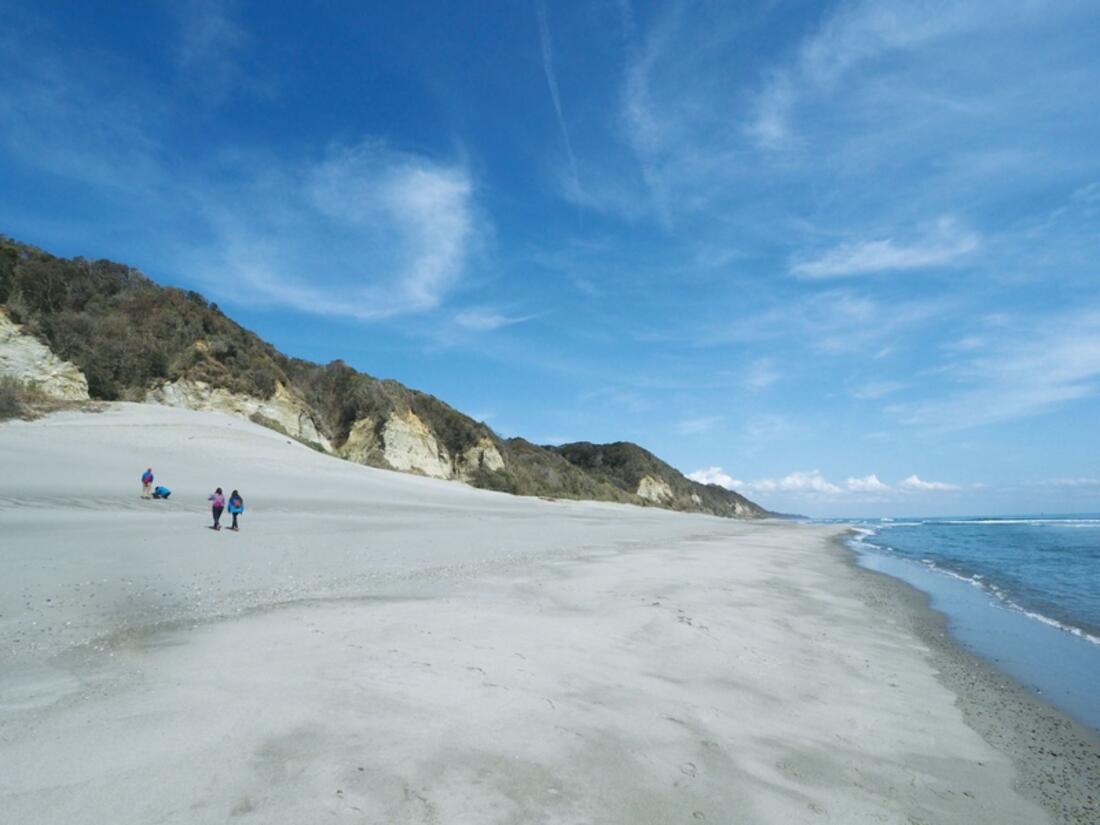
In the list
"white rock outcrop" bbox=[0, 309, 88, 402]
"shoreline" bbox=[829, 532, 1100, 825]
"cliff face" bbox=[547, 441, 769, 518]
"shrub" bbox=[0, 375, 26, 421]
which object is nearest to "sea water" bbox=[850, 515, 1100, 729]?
"shoreline" bbox=[829, 532, 1100, 825]

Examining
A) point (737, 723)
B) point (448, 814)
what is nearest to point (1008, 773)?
point (737, 723)

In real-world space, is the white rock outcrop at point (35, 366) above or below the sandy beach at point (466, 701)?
above

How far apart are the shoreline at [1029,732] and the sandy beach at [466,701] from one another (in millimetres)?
35

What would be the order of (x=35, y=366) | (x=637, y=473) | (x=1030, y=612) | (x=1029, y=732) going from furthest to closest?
1. (x=637, y=473)
2. (x=35, y=366)
3. (x=1030, y=612)
4. (x=1029, y=732)

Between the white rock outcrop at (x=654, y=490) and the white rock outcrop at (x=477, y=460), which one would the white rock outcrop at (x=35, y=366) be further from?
the white rock outcrop at (x=654, y=490)

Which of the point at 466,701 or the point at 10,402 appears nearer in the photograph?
the point at 466,701

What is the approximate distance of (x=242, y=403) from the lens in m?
33.2

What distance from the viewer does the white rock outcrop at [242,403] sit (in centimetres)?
3127

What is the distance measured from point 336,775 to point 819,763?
3.44 m

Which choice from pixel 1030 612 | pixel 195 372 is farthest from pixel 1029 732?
pixel 195 372

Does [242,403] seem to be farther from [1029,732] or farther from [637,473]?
[637,473]

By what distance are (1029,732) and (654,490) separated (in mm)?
88553

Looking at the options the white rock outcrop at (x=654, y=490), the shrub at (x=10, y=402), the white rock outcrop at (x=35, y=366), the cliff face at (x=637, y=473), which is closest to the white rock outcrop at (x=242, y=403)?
the white rock outcrop at (x=35, y=366)

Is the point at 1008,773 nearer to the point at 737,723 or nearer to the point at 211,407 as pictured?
the point at 737,723
